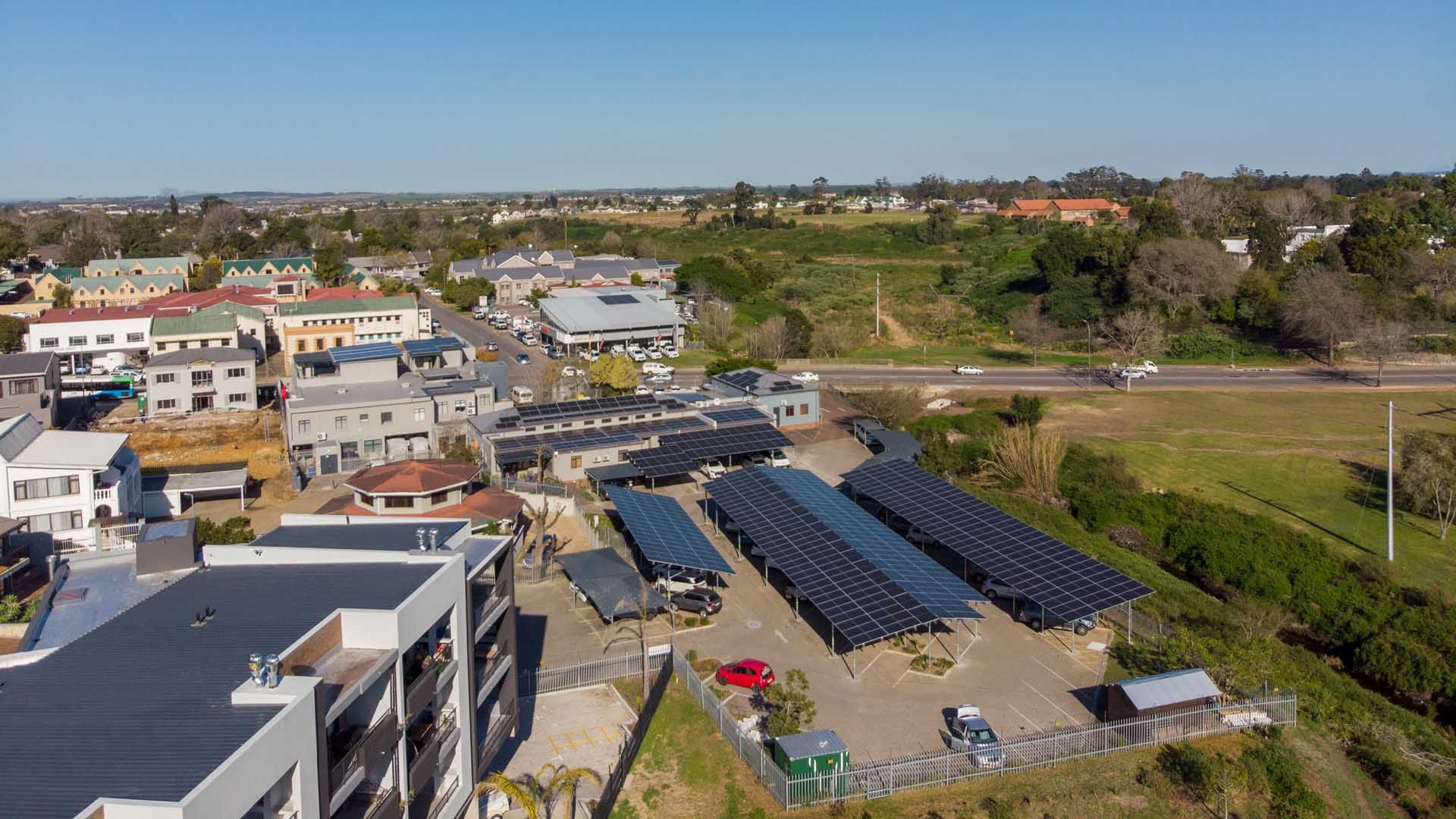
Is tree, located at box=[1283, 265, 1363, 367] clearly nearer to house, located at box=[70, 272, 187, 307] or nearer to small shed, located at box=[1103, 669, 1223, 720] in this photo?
small shed, located at box=[1103, 669, 1223, 720]

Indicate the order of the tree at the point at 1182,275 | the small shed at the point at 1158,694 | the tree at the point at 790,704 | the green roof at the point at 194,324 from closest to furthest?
the tree at the point at 790,704
the small shed at the point at 1158,694
the green roof at the point at 194,324
the tree at the point at 1182,275

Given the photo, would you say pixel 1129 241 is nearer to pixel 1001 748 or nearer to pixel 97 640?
pixel 1001 748

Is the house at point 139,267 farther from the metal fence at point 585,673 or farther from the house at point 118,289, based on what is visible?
the metal fence at point 585,673

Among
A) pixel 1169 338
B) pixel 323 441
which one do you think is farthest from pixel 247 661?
pixel 1169 338

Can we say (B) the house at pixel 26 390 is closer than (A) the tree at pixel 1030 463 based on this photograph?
No

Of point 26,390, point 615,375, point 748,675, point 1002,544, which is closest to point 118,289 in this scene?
point 26,390

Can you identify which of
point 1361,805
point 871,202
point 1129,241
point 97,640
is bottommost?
point 1361,805

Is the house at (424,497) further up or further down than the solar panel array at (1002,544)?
further up

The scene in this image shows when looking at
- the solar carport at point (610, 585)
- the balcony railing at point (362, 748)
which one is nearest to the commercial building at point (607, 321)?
the solar carport at point (610, 585)
